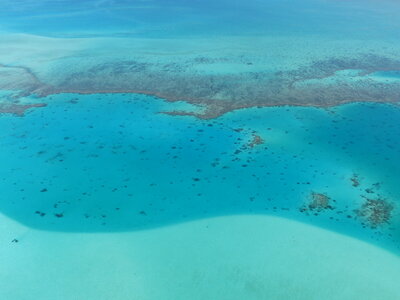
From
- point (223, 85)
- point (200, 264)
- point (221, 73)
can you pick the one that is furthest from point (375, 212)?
point (221, 73)

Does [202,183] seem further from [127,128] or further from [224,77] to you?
[224,77]

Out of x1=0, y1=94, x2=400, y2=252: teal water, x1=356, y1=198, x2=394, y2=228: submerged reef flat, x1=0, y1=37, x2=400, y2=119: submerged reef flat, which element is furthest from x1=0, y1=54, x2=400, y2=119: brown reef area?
x1=356, y1=198, x2=394, y2=228: submerged reef flat

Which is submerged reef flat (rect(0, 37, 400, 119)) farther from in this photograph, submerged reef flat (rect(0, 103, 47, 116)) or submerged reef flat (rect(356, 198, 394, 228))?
submerged reef flat (rect(356, 198, 394, 228))

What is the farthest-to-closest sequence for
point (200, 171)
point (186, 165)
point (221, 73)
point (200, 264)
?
point (221, 73) → point (186, 165) → point (200, 171) → point (200, 264)

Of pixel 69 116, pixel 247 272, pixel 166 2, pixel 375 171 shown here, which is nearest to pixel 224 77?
pixel 69 116

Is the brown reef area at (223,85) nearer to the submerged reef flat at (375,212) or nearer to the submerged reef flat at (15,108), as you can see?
the submerged reef flat at (15,108)

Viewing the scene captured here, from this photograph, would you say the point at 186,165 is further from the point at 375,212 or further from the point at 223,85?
the point at 223,85
